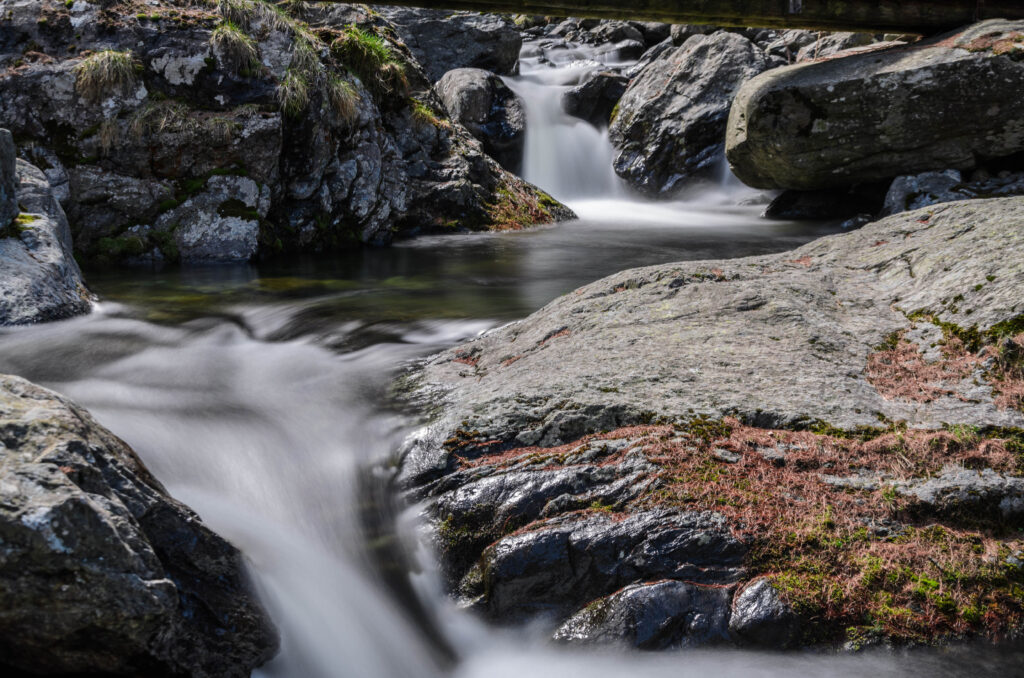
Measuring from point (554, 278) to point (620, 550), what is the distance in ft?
20.6

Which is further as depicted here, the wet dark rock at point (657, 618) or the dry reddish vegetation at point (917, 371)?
the dry reddish vegetation at point (917, 371)

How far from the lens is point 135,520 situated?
2.34 m

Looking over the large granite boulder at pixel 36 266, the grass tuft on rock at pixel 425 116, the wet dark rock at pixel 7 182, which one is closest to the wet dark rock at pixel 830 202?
the grass tuft on rock at pixel 425 116

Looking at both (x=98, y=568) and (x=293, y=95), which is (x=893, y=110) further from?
(x=98, y=568)

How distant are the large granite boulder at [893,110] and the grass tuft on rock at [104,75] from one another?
9617mm

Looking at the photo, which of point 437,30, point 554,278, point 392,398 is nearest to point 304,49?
point 554,278

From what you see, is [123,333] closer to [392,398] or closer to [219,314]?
[219,314]

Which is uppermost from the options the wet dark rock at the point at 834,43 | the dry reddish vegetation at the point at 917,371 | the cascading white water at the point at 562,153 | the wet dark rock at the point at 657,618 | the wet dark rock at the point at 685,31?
the wet dark rock at the point at 685,31

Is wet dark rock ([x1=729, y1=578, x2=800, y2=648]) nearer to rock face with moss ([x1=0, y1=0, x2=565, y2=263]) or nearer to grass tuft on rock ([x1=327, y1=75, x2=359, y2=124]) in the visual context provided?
rock face with moss ([x1=0, y1=0, x2=565, y2=263])

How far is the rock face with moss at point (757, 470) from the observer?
260 centimetres

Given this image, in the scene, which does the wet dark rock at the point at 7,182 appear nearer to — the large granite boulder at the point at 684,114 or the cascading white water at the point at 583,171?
the cascading white water at the point at 583,171

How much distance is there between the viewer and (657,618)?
103 inches

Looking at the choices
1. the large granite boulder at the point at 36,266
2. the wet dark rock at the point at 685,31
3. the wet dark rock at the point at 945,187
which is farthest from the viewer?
the wet dark rock at the point at 685,31

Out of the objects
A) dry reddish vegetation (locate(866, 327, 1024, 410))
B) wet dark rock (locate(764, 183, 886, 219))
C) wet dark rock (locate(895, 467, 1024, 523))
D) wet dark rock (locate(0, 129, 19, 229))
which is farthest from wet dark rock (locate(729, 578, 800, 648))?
wet dark rock (locate(764, 183, 886, 219))
